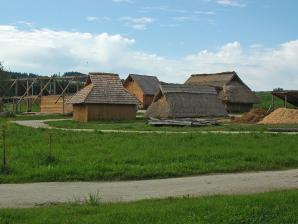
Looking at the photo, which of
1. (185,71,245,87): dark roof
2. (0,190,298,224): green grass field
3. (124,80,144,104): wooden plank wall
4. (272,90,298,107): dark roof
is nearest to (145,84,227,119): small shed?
(272,90,298,107): dark roof

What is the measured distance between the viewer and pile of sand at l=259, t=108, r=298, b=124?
3881 cm

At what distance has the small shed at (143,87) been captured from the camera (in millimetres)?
68938

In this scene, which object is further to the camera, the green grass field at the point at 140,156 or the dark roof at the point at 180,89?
the dark roof at the point at 180,89

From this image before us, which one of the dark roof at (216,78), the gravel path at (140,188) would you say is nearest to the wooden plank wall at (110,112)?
the dark roof at (216,78)

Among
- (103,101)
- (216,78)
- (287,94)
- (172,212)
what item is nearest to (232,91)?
(216,78)

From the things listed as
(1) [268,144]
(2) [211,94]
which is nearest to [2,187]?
(1) [268,144]

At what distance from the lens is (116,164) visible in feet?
50.4

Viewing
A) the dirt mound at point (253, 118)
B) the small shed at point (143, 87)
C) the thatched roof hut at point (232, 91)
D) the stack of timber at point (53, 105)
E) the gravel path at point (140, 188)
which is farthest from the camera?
the small shed at point (143, 87)

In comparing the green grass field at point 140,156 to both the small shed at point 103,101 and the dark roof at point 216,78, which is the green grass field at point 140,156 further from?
the dark roof at point 216,78

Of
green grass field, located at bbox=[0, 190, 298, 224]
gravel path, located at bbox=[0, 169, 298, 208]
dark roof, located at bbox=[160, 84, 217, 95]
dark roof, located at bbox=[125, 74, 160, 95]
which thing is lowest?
gravel path, located at bbox=[0, 169, 298, 208]

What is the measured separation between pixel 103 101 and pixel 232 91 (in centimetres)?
2460

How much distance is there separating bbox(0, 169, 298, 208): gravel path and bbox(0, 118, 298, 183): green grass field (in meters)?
0.83

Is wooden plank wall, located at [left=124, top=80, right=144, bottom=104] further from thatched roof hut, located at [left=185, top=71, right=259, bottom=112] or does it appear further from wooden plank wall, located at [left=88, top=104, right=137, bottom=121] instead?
wooden plank wall, located at [left=88, top=104, right=137, bottom=121]

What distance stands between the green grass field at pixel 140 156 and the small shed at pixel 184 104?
932 inches
